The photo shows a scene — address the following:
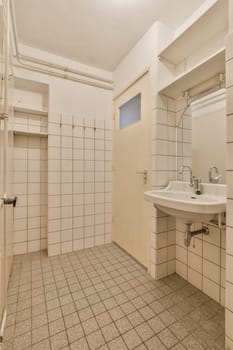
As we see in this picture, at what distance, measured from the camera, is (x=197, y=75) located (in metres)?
1.29

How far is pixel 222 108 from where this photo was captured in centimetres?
131

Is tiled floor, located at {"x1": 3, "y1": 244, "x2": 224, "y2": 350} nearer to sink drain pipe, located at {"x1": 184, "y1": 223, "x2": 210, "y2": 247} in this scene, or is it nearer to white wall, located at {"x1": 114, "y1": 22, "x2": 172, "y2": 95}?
sink drain pipe, located at {"x1": 184, "y1": 223, "x2": 210, "y2": 247}

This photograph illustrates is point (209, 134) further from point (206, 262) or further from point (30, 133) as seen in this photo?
point (30, 133)

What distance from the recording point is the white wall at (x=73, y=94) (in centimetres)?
191

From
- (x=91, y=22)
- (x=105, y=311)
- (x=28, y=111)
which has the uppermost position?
(x=91, y=22)

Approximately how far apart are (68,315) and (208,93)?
2.06m

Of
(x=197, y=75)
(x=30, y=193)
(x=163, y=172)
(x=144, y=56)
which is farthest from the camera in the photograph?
(x=30, y=193)

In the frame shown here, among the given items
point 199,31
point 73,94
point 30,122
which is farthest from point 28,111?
point 199,31

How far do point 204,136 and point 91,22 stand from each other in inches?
61.7

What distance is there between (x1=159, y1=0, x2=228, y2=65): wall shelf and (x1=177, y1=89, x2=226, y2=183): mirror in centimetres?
47

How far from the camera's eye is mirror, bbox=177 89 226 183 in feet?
4.34

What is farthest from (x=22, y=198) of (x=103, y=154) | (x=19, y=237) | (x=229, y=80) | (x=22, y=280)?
(x=229, y=80)

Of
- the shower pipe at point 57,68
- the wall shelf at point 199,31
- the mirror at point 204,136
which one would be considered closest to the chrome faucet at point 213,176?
the mirror at point 204,136

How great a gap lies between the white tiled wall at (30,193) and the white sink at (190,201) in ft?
4.76
